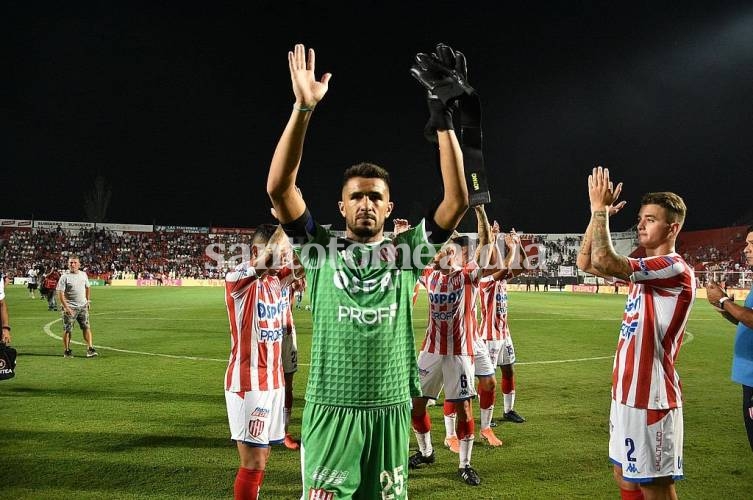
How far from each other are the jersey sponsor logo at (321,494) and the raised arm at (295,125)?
1447 mm

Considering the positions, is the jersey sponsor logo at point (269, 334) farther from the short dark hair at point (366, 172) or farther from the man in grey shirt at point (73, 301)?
the man in grey shirt at point (73, 301)

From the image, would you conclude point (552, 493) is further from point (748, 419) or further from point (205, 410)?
point (205, 410)

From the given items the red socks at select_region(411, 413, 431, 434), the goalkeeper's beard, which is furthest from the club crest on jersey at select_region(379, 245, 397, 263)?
the red socks at select_region(411, 413, 431, 434)

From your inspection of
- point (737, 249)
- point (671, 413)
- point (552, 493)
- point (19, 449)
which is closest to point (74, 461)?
point (19, 449)

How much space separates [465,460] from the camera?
234 inches

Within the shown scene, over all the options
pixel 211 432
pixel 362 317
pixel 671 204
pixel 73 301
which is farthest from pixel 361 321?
pixel 73 301

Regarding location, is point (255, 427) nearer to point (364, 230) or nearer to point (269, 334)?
point (269, 334)

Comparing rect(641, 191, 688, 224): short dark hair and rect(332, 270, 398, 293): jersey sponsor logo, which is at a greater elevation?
rect(641, 191, 688, 224): short dark hair

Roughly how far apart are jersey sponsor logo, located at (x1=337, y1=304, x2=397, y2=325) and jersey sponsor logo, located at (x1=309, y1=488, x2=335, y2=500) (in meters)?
0.86

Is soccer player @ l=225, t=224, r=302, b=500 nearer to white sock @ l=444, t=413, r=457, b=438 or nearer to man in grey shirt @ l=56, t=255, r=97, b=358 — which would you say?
white sock @ l=444, t=413, r=457, b=438

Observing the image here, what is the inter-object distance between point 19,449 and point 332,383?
18.5 feet

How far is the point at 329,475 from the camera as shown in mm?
2701

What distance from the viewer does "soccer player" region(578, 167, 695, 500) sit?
373 centimetres

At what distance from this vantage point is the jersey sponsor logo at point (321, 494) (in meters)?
2.69
